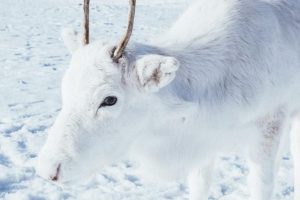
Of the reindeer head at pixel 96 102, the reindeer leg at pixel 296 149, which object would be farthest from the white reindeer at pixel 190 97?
the reindeer leg at pixel 296 149

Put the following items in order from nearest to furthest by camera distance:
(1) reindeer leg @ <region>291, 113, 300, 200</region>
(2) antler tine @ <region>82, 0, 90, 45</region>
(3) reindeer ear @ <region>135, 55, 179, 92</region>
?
(3) reindeer ear @ <region>135, 55, 179, 92</region>
(2) antler tine @ <region>82, 0, 90, 45</region>
(1) reindeer leg @ <region>291, 113, 300, 200</region>

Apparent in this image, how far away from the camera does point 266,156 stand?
9.62 feet

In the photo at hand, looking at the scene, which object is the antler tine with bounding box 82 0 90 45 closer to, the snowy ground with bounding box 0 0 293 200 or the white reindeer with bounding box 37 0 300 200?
the white reindeer with bounding box 37 0 300 200

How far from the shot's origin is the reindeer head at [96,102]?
215 centimetres

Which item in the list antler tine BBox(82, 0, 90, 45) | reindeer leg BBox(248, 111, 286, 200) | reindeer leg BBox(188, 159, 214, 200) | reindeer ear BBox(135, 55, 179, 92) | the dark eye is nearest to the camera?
reindeer ear BBox(135, 55, 179, 92)

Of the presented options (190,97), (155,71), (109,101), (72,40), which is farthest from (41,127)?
(155,71)

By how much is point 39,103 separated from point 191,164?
2966mm

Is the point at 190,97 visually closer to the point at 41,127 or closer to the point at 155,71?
the point at 155,71

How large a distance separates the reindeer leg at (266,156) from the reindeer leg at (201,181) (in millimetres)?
331

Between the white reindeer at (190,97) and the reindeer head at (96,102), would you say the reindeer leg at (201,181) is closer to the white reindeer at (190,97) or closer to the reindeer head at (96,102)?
the white reindeer at (190,97)

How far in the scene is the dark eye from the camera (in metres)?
2.20

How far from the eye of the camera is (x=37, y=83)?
621 cm

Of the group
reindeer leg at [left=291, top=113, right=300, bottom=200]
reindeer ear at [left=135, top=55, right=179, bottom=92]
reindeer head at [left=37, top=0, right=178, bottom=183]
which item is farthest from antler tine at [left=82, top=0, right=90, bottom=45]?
reindeer leg at [left=291, top=113, right=300, bottom=200]

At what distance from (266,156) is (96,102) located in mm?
1233
